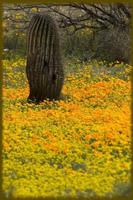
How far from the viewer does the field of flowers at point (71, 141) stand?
7914mm

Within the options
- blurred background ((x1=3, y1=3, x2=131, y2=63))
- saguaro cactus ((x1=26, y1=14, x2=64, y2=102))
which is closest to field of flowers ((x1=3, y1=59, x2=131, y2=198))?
saguaro cactus ((x1=26, y1=14, x2=64, y2=102))

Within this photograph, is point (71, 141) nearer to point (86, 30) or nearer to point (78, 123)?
point (78, 123)

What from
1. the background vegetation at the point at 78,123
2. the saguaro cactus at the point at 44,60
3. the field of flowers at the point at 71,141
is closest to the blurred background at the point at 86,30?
the background vegetation at the point at 78,123

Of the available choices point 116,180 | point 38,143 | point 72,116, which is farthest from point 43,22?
point 116,180

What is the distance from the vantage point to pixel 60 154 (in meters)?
9.33

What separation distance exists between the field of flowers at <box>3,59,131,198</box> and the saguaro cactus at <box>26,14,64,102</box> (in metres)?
0.30

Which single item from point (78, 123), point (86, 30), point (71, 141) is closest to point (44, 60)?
point (78, 123)

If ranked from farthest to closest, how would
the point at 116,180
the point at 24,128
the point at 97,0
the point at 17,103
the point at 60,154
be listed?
the point at 17,103 → the point at 24,128 → the point at 60,154 → the point at 97,0 → the point at 116,180

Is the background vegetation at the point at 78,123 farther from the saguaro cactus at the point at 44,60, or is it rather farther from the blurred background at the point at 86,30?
the saguaro cactus at the point at 44,60

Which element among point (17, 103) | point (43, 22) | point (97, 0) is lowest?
point (17, 103)

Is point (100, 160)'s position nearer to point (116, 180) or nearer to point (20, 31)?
point (116, 180)

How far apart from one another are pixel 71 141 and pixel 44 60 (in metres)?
3.32

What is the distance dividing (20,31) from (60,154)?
1172cm

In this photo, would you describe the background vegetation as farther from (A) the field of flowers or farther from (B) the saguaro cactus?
(B) the saguaro cactus
